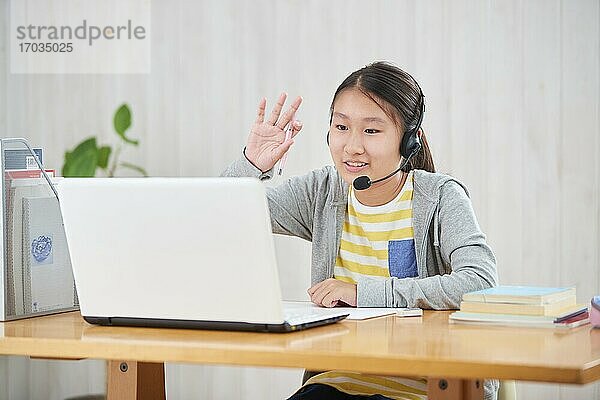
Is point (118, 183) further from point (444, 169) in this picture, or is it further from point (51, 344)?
point (444, 169)

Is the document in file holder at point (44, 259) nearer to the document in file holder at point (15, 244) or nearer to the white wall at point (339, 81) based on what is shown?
the document in file holder at point (15, 244)

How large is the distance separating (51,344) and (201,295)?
236 mm

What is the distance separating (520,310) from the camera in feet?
5.45

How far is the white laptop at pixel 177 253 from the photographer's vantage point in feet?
4.81

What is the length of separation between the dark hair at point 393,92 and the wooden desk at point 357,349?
623mm

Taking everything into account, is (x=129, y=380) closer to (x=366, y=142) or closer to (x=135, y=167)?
(x=366, y=142)


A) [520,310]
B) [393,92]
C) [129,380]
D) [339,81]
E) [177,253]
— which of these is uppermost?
[339,81]

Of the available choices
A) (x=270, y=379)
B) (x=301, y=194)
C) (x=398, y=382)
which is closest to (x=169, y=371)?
(x=270, y=379)

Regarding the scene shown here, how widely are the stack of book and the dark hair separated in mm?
575

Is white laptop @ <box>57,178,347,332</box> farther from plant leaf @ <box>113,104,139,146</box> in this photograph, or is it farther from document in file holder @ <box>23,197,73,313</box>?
plant leaf @ <box>113,104,139,146</box>

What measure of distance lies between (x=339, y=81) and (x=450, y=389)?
227 centimetres

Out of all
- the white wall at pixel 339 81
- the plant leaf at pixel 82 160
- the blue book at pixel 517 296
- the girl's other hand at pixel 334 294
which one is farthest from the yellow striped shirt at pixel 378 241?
the plant leaf at pixel 82 160

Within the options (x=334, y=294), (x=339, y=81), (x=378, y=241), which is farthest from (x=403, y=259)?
(x=339, y=81)

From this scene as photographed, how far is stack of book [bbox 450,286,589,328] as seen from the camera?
5.33ft
